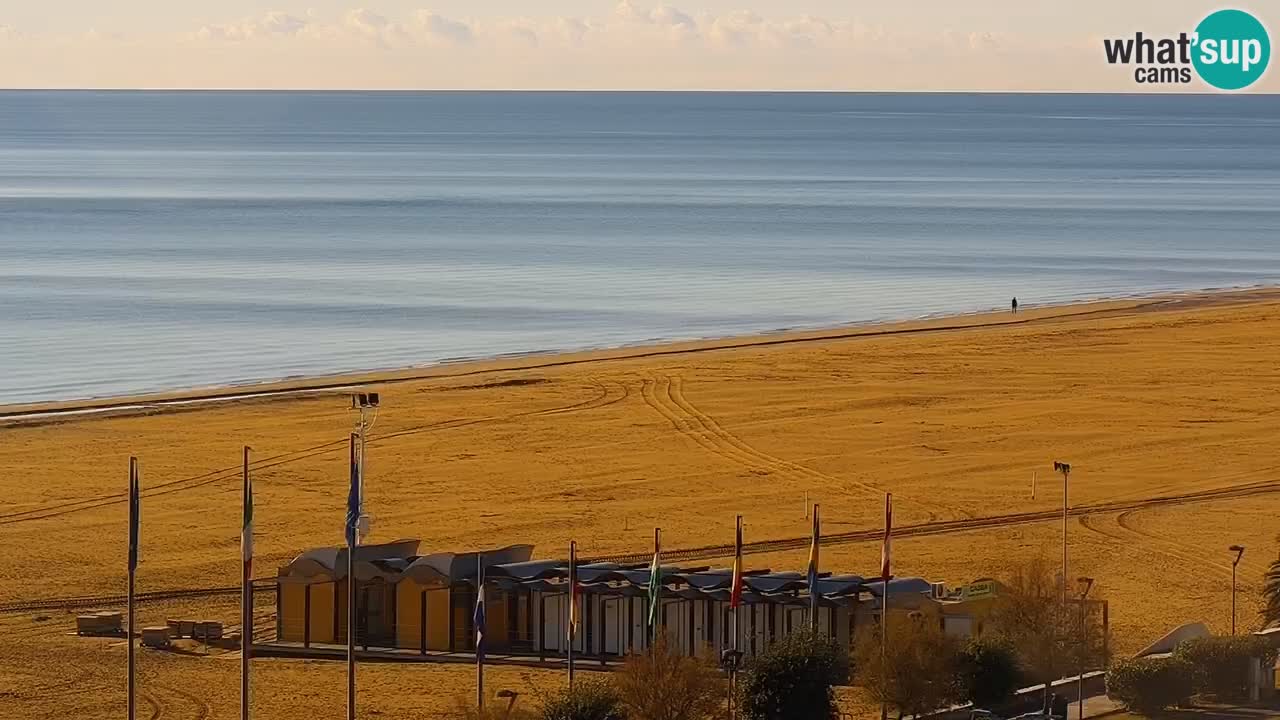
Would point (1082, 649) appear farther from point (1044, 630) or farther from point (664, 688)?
point (664, 688)

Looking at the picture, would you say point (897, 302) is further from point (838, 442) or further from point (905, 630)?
point (905, 630)

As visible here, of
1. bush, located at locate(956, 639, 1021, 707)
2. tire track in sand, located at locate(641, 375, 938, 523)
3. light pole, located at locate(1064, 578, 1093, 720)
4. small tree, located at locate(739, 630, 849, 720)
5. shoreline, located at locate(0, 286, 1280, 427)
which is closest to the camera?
small tree, located at locate(739, 630, 849, 720)

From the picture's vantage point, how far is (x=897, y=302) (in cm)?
11162

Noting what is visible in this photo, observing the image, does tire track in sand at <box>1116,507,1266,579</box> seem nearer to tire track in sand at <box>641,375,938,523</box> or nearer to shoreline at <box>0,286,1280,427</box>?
tire track in sand at <box>641,375,938,523</box>

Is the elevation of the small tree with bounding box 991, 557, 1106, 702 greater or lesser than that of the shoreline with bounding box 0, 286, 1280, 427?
lesser

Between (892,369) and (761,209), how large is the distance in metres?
105

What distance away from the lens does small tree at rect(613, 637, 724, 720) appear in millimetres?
31188

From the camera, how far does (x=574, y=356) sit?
296 ft

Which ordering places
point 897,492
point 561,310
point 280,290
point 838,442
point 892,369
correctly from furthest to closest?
point 280,290, point 561,310, point 892,369, point 838,442, point 897,492

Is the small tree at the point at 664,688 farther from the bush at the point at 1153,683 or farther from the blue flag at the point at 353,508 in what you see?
the bush at the point at 1153,683

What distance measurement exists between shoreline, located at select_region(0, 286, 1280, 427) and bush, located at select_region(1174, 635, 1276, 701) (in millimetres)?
45645

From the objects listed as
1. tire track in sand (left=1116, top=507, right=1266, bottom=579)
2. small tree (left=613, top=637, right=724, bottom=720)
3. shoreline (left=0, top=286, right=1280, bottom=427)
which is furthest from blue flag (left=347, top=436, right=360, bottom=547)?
shoreline (left=0, top=286, right=1280, bottom=427)

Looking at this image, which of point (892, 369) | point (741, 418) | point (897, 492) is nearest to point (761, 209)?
point (892, 369)

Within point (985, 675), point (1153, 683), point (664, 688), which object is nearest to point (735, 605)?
point (664, 688)
